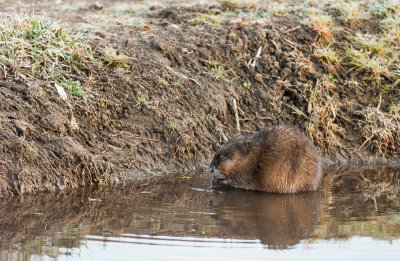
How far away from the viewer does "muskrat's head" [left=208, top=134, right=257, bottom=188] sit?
27.2 feet

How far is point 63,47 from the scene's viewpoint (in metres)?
9.15

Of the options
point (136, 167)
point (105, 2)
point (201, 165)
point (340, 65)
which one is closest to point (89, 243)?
point (136, 167)

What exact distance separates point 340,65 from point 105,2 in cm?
463

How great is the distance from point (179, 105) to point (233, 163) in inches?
59.9

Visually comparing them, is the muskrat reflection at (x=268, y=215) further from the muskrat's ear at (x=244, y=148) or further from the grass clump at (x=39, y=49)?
the grass clump at (x=39, y=49)

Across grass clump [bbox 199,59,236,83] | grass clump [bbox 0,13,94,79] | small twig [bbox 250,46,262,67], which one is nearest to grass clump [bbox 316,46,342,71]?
small twig [bbox 250,46,262,67]

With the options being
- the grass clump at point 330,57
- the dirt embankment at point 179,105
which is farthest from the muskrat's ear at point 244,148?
the grass clump at point 330,57

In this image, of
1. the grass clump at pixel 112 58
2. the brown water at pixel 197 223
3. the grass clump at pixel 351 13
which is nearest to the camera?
the brown water at pixel 197 223

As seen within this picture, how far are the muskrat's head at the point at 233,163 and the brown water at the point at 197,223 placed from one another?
0.15 m

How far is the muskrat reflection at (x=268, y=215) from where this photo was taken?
20.3ft

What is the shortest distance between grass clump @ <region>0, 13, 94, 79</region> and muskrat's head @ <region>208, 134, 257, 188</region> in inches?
90.0

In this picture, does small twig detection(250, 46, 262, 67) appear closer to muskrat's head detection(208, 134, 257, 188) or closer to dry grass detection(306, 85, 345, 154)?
dry grass detection(306, 85, 345, 154)

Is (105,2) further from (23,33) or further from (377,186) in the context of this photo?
(377,186)

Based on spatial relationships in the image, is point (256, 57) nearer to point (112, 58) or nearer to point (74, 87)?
point (112, 58)
